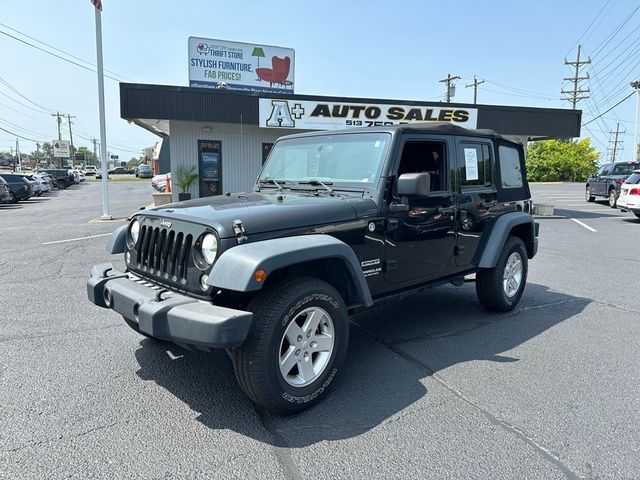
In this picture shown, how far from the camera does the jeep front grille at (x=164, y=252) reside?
3252mm

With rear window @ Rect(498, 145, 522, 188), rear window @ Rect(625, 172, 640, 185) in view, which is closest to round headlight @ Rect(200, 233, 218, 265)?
rear window @ Rect(498, 145, 522, 188)

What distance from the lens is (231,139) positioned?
16297 millimetres

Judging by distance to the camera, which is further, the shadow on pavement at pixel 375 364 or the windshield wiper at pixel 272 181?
the windshield wiper at pixel 272 181

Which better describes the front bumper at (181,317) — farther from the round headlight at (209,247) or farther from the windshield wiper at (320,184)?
the windshield wiper at (320,184)

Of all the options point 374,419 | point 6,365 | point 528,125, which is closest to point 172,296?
point 374,419

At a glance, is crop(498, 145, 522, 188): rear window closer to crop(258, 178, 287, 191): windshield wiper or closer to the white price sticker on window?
the white price sticker on window

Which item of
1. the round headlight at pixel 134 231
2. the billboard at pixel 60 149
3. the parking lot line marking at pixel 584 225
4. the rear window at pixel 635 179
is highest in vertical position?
the billboard at pixel 60 149

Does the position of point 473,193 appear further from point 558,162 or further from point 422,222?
point 558,162

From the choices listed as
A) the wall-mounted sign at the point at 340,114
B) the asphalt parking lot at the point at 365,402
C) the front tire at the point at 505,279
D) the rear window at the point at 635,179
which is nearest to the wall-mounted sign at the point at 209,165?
the wall-mounted sign at the point at 340,114

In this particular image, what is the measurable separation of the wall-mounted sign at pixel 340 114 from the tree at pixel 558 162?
30.5 meters

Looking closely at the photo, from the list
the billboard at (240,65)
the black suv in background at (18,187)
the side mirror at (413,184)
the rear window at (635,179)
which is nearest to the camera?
the side mirror at (413,184)

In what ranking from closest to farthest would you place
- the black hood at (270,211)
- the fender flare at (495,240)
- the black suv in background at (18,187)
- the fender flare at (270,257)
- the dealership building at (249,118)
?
the fender flare at (270,257) → the black hood at (270,211) → the fender flare at (495,240) → the dealership building at (249,118) → the black suv in background at (18,187)

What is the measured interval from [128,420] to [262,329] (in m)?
1.08

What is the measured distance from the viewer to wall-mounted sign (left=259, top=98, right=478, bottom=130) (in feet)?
48.6
